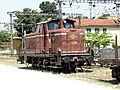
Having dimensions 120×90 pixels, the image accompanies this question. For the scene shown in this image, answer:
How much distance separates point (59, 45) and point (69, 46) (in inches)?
26.4

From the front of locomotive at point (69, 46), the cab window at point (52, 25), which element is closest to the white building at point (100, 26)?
the cab window at point (52, 25)

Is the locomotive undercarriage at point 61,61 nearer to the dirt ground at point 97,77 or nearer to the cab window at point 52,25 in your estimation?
the dirt ground at point 97,77

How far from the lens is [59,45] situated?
23.8 meters

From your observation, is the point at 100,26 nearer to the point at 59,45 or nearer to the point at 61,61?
the point at 59,45

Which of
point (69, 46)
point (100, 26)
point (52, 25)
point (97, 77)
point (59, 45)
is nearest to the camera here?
point (97, 77)

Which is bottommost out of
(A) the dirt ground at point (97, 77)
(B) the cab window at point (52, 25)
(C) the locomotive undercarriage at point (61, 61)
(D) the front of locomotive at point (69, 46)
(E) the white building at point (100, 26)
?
(A) the dirt ground at point (97, 77)

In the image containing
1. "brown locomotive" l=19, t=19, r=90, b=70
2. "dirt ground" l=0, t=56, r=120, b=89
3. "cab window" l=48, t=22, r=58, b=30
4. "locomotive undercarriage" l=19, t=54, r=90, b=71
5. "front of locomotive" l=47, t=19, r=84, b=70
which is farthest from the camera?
"cab window" l=48, t=22, r=58, b=30

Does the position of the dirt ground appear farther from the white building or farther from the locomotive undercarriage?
the white building

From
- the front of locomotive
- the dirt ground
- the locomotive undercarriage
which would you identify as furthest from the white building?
the front of locomotive

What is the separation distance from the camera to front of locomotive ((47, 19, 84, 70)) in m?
22.8

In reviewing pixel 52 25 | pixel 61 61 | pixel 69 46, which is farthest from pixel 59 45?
pixel 52 25

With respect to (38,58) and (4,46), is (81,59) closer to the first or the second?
(38,58)

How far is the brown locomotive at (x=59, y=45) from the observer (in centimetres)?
2296

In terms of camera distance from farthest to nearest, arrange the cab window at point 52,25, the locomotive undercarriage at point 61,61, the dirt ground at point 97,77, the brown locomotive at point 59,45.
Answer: the cab window at point 52,25 → the brown locomotive at point 59,45 → the locomotive undercarriage at point 61,61 → the dirt ground at point 97,77
